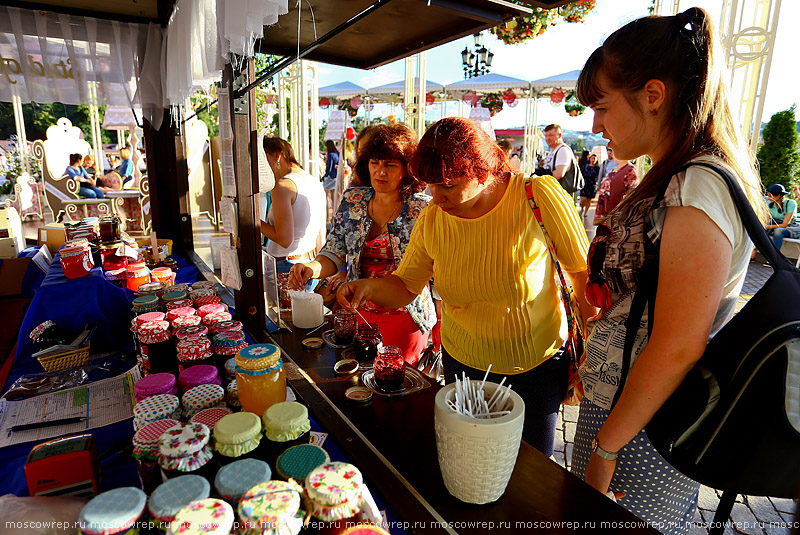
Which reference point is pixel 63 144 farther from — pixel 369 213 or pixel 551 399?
pixel 551 399

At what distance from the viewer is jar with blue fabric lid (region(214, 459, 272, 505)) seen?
722 millimetres

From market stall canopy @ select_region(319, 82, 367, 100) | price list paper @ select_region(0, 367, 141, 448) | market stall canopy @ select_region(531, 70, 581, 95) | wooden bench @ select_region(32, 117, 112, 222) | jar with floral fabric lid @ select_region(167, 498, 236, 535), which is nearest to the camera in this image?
jar with floral fabric lid @ select_region(167, 498, 236, 535)

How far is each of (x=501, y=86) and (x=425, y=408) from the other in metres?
12.1

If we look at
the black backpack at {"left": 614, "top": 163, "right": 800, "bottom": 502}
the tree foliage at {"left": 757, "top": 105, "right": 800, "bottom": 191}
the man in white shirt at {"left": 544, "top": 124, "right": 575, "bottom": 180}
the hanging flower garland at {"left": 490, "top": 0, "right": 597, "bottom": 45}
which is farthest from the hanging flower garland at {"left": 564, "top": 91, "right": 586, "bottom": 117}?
the black backpack at {"left": 614, "top": 163, "right": 800, "bottom": 502}

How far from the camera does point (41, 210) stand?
9188 mm

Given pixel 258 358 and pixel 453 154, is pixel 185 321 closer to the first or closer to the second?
pixel 258 358

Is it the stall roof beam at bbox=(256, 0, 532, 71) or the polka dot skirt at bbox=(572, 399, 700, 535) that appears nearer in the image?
the polka dot skirt at bbox=(572, 399, 700, 535)

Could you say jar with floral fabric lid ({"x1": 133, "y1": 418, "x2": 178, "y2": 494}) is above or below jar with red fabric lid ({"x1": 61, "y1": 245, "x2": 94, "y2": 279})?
below

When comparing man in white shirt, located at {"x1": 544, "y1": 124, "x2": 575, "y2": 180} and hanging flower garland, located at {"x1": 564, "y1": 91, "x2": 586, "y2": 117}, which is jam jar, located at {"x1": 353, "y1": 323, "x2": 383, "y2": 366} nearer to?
man in white shirt, located at {"x1": 544, "y1": 124, "x2": 575, "y2": 180}

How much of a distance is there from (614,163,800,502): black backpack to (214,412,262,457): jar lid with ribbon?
855 millimetres

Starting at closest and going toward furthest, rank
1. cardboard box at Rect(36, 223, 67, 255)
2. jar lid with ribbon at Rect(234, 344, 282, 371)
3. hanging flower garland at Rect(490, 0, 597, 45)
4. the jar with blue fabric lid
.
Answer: the jar with blue fabric lid → jar lid with ribbon at Rect(234, 344, 282, 371) → cardboard box at Rect(36, 223, 67, 255) → hanging flower garland at Rect(490, 0, 597, 45)

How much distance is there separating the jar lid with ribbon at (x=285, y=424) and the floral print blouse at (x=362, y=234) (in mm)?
1176

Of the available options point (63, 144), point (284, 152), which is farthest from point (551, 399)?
point (63, 144)

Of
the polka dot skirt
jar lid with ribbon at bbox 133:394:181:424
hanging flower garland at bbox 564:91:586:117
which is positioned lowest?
the polka dot skirt
